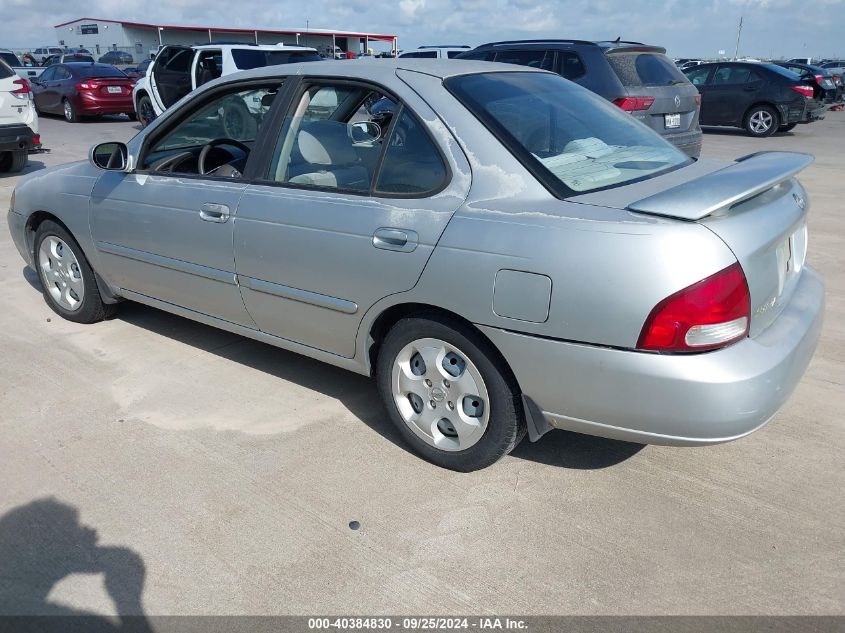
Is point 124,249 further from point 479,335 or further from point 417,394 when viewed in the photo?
point 479,335

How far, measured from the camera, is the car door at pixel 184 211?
3869 mm

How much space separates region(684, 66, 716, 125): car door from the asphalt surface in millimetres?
14209

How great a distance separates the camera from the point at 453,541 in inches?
112

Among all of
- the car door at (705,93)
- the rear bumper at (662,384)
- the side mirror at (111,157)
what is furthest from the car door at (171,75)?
the rear bumper at (662,384)

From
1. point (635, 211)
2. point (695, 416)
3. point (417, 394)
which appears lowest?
point (417, 394)

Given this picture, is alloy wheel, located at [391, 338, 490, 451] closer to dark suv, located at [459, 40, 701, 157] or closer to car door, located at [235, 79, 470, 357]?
car door, located at [235, 79, 470, 357]

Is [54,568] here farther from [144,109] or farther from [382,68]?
[144,109]

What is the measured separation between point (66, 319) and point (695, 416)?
169 inches

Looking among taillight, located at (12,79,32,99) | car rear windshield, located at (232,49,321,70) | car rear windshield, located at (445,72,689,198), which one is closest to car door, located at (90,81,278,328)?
car rear windshield, located at (445,72,689,198)

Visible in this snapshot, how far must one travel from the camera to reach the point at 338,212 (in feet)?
11.0

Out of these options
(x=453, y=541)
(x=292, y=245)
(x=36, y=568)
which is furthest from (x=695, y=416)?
(x=36, y=568)

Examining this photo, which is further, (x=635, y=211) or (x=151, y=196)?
(x=151, y=196)

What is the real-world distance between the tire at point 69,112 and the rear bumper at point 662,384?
18.4 m

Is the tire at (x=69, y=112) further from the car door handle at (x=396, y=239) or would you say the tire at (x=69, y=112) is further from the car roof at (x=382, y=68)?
the car door handle at (x=396, y=239)
